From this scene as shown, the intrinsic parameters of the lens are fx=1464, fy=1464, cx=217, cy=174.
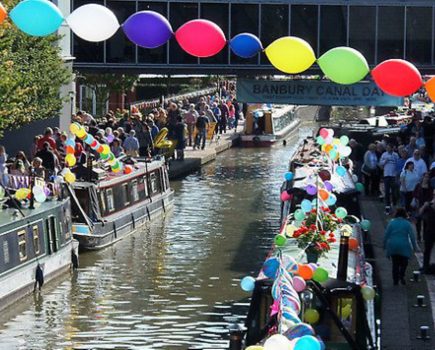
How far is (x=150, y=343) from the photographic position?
22.5 metres

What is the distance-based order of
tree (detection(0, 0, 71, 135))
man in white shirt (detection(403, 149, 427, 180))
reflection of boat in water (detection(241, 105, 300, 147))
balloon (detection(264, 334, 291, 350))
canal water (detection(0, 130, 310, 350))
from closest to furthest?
balloon (detection(264, 334, 291, 350)) < canal water (detection(0, 130, 310, 350)) < man in white shirt (detection(403, 149, 427, 180)) < tree (detection(0, 0, 71, 135)) < reflection of boat in water (detection(241, 105, 300, 147))

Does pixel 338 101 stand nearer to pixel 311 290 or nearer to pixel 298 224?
pixel 298 224

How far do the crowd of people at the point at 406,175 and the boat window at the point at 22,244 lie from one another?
21.2 feet

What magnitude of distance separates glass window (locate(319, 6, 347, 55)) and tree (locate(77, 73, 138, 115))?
12469 mm

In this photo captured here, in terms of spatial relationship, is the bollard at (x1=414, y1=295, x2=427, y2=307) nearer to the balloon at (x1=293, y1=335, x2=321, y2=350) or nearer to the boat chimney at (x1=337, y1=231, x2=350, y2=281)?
the boat chimney at (x1=337, y1=231, x2=350, y2=281)

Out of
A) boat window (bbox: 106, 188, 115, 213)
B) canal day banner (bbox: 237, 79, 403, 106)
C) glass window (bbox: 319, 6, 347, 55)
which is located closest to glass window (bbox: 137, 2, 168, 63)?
canal day banner (bbox: 237, 79, 403, 106)

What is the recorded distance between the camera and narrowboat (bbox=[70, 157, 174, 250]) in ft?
104

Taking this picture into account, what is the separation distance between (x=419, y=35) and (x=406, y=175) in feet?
70.4

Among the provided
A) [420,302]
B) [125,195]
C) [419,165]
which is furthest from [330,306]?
[125,195]

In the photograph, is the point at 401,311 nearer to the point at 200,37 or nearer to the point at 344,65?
the point at 344,65

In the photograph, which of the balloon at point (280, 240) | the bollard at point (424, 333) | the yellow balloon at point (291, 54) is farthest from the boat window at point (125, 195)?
the yellow balloon at point (291, 54)

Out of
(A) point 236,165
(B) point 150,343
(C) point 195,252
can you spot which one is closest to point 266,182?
(A) point 236,165

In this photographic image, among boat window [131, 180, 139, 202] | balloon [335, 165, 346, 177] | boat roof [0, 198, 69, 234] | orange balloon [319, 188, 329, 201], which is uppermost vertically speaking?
orange balloon [319, 188, 329, 201]

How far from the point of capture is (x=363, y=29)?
2089 inches
